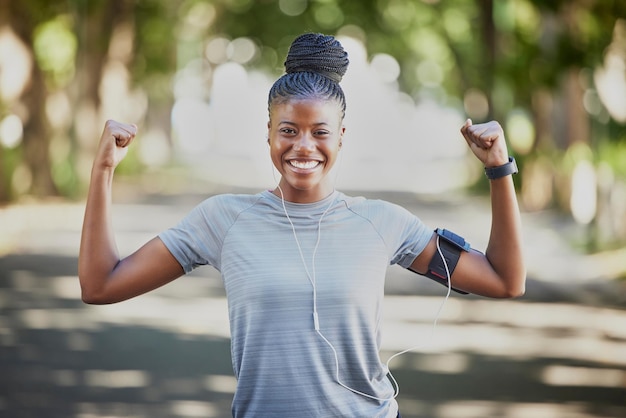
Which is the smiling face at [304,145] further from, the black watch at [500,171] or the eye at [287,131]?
the black watch at [500,171]

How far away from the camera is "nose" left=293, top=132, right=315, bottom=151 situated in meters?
3.19

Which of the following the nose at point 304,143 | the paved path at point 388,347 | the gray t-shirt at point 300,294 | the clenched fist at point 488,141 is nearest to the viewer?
the gray t-shirt at point 300,294

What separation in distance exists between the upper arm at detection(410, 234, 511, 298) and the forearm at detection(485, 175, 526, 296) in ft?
0.05

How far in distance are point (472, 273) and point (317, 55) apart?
70cm

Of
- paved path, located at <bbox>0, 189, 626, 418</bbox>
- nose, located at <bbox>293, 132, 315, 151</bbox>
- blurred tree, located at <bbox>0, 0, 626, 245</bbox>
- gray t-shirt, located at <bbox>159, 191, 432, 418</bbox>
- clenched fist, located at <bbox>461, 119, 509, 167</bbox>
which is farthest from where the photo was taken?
blurred tree, located at <bbox>0, 0, 626, 245</bbox>

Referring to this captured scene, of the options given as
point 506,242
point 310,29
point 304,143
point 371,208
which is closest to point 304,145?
point 304,143

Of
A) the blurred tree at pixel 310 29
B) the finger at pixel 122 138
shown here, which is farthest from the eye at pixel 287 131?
the blurred tree at pixel 310 29

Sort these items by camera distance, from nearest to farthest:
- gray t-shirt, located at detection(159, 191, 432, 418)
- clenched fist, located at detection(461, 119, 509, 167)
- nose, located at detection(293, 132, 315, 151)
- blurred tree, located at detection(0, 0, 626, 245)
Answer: gray t-shirt, located at detection(159, 191, 432, 418), nose, located at detection(293, 132, 315, 151), clenched fist, located at detection(461, 119, 509, 167), blurred tree, located at detection(0, 0, 626, 245)

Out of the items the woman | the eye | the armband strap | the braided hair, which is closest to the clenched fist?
the woman

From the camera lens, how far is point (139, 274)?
324 cm

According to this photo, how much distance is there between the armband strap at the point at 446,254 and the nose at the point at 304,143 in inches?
16.3

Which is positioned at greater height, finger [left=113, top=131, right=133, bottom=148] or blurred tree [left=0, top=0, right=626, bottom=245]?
blurred tree [left=0, top=0, right=626, bottom=245]

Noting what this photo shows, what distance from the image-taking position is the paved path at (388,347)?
25.0ft

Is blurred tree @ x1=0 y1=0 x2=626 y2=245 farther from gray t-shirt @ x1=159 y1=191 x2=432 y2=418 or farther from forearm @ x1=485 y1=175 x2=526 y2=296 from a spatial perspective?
gray t-shirt @ x1=159 y1=191 x2=432 y2=418
